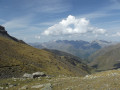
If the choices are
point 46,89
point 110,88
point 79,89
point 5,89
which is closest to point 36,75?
point 5,89

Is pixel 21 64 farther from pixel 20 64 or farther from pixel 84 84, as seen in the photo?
pixel 84 84

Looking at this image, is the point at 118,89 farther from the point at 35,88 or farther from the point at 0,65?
the point at 0,65

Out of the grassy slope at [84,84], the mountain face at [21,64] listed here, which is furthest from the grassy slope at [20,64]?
the grassy slope at [84,84]

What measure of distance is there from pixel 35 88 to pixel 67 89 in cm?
598

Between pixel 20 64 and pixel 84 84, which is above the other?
pixel 84 84

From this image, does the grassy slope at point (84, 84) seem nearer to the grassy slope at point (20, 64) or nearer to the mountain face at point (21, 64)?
the mountain face at point (21, 64)

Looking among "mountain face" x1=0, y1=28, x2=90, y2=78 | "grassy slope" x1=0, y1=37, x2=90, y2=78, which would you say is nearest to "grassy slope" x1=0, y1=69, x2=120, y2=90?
"mountain face" x1=0, y1=28, x2=90, y2=78

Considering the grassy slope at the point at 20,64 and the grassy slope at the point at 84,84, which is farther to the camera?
the grassy slope at the point at 20,64

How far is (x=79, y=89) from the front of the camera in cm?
1858

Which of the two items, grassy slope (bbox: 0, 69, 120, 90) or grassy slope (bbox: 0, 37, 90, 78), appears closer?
grassy slope (bbox: 0, 69, 120, 90)

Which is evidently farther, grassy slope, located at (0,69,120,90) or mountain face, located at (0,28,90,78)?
mountain face, located at (0,28,90,78)

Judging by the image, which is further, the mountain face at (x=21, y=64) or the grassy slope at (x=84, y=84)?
the mountain face at (x=21, y=64)

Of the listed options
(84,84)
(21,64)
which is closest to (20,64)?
(21,64)

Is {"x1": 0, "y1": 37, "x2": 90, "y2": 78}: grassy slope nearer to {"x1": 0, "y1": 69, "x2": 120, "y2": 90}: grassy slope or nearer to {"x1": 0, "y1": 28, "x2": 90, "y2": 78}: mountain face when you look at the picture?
{"x1": 0, "y1": 28, "x2": 90, "y2": 78}: mountain face
